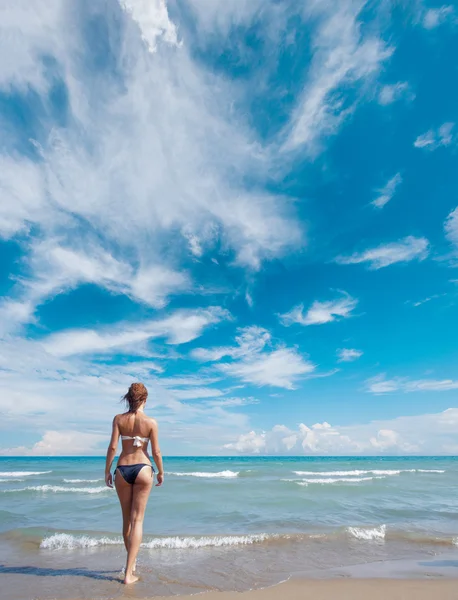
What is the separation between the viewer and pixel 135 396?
4.45 m

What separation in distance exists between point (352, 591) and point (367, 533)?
3854mm

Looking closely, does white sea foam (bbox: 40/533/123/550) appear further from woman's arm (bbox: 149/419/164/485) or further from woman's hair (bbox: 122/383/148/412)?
woman's hair (bbox: 122/383/148/412)

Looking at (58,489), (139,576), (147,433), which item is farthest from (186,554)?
(58,489)

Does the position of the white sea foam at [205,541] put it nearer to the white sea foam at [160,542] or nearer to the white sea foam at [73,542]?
the white sea foam at [160,542]

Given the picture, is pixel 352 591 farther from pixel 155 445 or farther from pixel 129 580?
pixel 155 445

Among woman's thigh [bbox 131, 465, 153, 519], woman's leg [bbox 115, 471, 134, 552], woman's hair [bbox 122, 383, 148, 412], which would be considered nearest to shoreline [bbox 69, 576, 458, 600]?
woman's leg [bbox 115, 471, 134, 552]

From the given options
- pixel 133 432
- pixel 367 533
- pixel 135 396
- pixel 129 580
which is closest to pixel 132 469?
pixel 133 432

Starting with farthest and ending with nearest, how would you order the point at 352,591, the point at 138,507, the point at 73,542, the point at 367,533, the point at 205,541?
the point at 367,533 < the point at 205,541 < the point at 73,542 < the point at 352,591 < the point at 138,507

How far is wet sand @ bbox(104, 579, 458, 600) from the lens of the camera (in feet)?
14.3

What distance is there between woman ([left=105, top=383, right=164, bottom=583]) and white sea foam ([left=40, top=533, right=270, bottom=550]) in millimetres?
2722

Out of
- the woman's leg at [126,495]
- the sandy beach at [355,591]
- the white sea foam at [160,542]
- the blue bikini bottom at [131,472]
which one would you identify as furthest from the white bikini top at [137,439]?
the white sea foam at [160,542]

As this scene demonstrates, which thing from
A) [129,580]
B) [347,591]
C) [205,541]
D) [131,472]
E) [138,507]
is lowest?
[347,591]

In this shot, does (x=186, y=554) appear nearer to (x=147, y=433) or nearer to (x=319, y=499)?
(x=147, y=433)

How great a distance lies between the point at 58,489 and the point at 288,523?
1324cm
